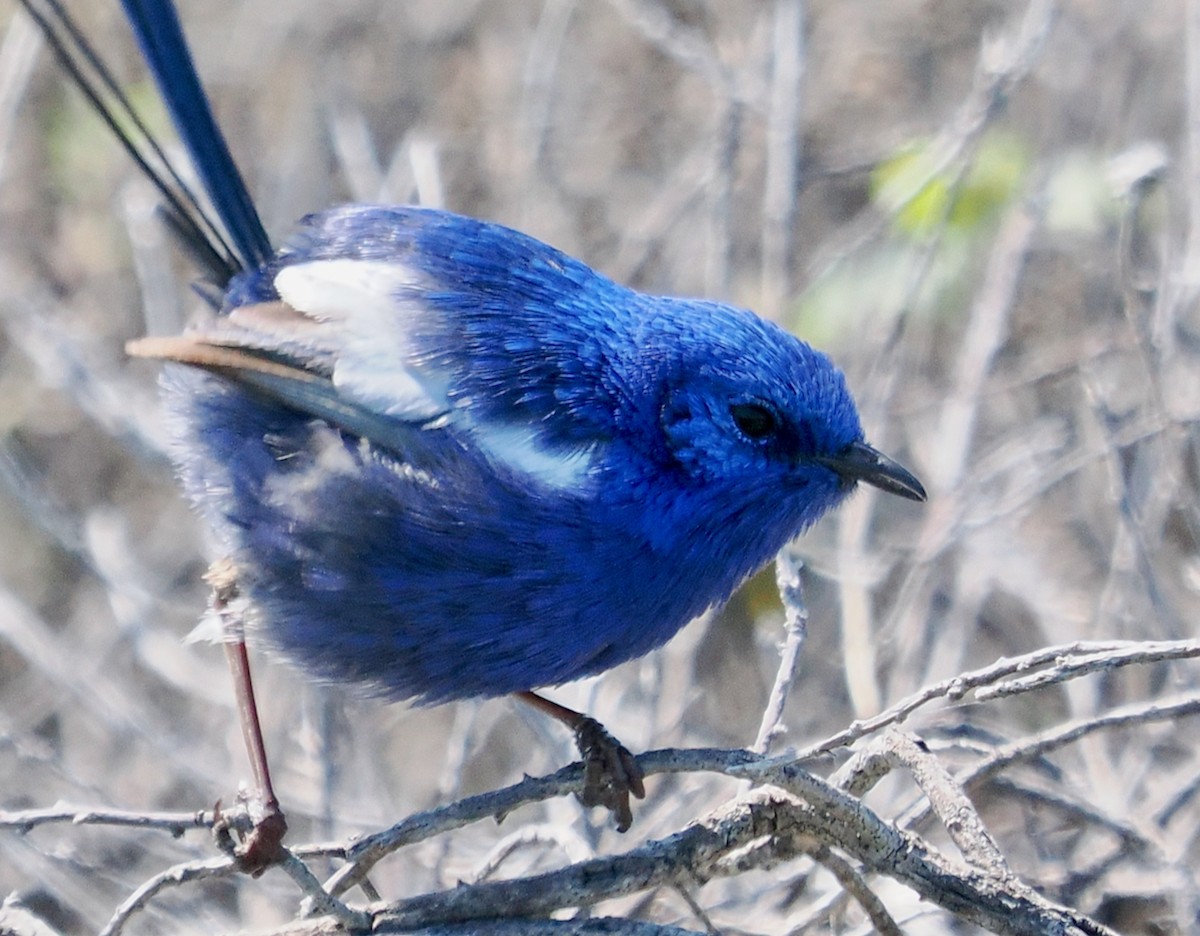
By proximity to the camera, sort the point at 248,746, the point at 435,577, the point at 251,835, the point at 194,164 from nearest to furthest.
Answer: the point at 435,577
the point at 251,835
the point at 248,746
the point at 194,164

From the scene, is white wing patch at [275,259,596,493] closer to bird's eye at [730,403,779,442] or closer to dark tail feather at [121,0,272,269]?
bird's eye at [730,403,779,442]

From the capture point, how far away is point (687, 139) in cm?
604

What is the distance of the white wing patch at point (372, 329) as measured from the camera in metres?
2.84

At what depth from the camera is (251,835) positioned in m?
2.84

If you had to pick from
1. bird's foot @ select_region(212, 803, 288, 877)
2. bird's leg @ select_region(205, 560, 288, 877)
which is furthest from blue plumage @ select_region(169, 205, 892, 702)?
bird's foot @ select_region(212, 803, 288, 877)

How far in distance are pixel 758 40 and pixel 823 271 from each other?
1302 mm

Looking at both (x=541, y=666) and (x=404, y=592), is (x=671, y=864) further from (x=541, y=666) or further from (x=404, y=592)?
(x=404, y=592)

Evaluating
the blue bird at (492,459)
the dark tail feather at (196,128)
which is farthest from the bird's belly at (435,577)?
the dark tail feather at (196,128)

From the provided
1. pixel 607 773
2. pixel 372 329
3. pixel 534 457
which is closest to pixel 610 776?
pixel 607 773

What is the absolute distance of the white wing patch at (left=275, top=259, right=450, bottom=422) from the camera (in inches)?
112

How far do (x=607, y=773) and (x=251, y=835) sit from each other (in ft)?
2.10

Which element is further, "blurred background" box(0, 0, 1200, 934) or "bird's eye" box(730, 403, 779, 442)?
"blurred background" box(0, 0, 1200, 934)

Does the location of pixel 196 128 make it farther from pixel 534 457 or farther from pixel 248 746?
pixel 248 746

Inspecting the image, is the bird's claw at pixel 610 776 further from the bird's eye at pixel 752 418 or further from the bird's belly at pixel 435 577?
the bird's eye at pixel 752 418
